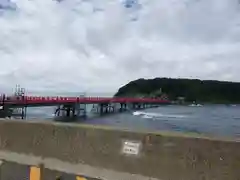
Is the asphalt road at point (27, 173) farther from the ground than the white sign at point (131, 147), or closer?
closer

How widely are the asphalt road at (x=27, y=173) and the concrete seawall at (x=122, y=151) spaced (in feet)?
0.29

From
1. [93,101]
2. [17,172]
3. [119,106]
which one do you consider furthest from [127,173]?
[119,106]

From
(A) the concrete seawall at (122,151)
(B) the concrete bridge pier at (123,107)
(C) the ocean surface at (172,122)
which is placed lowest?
(C) the ocean surface at (172,122)

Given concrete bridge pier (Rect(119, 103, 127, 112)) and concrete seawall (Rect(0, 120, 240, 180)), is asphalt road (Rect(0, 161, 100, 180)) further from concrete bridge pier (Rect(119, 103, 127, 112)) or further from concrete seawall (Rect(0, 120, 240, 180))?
concrete bridge pier (Rect(119, 103, 127, 112))

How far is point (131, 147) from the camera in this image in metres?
3.91

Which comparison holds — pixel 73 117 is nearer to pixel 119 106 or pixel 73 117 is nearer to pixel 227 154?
pixel 119 106

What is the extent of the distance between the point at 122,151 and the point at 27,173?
1332 millimetres

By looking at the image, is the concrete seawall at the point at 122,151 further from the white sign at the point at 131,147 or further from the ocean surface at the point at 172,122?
the ocean surface at the point at 172,122

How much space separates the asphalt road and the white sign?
56cm

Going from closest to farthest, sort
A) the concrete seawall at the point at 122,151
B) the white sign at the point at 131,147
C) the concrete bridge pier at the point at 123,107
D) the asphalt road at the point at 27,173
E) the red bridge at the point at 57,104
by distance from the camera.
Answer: the concrete seawall at the point at 122,151 → the white sign at the point at 131,147 → the asphalt road at the point at 27,173 → the red bridge at the point at 57,104 → the concrete bridge pier at the point at 123,107

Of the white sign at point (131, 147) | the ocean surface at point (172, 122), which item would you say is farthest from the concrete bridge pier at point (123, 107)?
the white sign at point (131, 147)


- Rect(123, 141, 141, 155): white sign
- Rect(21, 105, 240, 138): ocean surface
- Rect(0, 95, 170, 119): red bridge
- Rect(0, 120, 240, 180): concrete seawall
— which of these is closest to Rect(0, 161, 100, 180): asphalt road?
Rect(0, 120, 240, 180): concrete seawall

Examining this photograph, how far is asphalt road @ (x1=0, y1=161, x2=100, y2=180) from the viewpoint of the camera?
14.0ft

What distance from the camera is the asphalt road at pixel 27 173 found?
428cm
